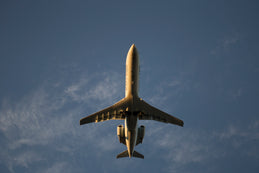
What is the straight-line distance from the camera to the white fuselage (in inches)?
2338

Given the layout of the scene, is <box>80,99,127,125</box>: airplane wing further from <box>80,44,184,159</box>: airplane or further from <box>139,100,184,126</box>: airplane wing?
<box>139,100,184,126</box>: airplane wing

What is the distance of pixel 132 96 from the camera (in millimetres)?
60188

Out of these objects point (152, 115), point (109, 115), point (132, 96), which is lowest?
point (109, 115)

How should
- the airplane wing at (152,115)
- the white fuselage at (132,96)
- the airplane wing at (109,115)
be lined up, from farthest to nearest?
1. the airplane wing at (152,115)
2. the airplane wing at (109,115)
3. the white fuselage at (132,96)

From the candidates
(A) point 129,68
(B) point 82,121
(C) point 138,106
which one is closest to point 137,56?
(A) point 129,68

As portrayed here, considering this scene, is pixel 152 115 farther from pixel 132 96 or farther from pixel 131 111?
pixel 132 96

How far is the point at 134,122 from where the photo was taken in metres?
59.2

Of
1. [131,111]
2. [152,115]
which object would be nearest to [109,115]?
[131,111]

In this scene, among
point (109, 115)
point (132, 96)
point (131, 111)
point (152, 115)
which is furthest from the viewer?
point (152, 115)

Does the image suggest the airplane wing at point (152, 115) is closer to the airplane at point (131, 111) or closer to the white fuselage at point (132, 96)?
the airplane at point (131, 111)

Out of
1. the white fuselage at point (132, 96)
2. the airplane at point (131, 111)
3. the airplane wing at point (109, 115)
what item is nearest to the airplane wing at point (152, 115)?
the airplane at point (131, 111)

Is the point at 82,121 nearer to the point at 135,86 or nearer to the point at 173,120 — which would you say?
the point at 135,86

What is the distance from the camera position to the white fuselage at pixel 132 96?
195 feet

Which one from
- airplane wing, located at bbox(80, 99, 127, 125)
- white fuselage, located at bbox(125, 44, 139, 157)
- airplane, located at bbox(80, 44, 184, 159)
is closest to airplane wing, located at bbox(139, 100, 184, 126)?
airplane, located at bbox(80, 44, 184, 159)
